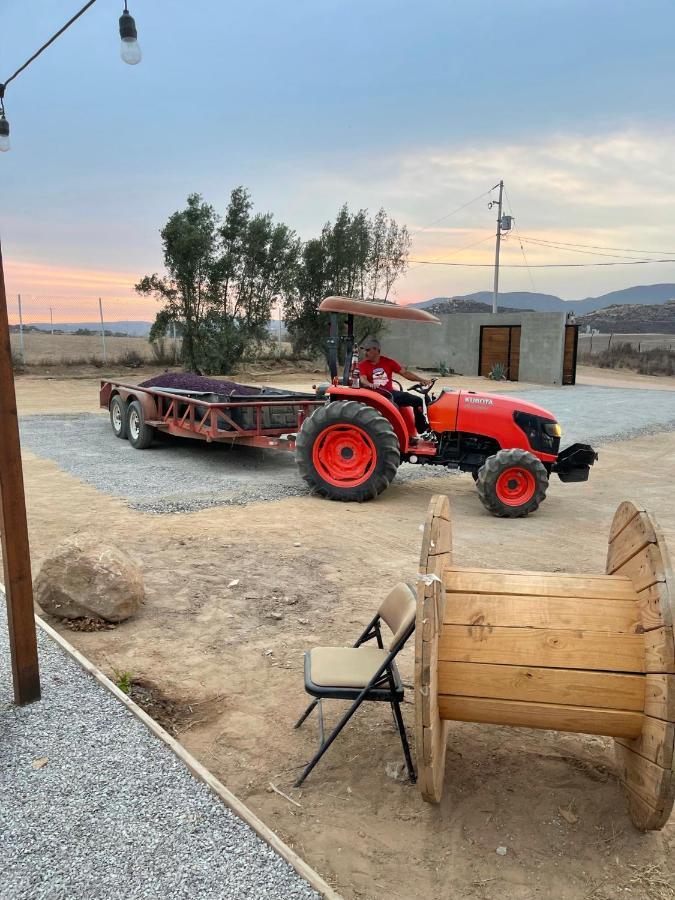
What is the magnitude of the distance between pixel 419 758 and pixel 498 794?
2.57 ft

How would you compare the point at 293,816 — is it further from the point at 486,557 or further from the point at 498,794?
the point at 486,557

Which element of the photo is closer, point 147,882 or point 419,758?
point 147,882

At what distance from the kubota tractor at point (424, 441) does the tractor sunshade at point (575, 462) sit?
11 millimetres

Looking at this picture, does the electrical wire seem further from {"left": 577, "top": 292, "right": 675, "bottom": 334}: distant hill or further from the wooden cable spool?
{"left": 577, "top": 292, "right": 675, "bottom": 334}: distant hill

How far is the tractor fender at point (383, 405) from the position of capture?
805 centimetres

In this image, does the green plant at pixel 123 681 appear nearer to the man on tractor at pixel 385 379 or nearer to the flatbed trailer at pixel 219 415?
the man on tractor at pixel 385 379

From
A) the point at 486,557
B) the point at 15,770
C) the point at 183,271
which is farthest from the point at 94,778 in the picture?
the point at 183,271

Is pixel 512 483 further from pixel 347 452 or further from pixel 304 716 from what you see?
pixel 304 716

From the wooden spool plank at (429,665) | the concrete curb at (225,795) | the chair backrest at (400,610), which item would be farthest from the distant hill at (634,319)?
the wooden spool plank at (429,665)

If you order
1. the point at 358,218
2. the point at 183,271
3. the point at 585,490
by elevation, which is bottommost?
the point at 585,490

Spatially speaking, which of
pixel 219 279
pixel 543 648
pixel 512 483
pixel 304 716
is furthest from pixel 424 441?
pixel 219 279

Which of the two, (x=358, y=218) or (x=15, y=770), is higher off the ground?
(x=358, y=218)

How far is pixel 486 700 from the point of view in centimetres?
287

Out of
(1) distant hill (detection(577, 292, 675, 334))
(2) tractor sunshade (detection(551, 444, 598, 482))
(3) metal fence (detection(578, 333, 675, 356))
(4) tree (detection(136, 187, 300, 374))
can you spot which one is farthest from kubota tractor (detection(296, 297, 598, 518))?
(1) distant hill (detection(577, 292, 675, 334))
